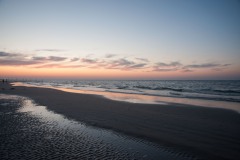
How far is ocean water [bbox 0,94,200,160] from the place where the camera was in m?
6.39

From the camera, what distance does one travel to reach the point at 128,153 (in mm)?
6703

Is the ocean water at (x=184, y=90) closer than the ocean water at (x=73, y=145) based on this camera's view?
No

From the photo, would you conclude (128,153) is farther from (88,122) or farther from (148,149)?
(88,122)

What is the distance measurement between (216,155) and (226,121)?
6.55m

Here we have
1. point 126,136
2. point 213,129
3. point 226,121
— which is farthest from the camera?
point 226,121

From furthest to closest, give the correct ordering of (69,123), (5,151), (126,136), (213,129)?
1. (69,123)
2. (213,129)
3. (126,136)
4. (5,151)

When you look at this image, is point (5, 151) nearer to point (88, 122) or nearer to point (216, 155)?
point (88, 122)

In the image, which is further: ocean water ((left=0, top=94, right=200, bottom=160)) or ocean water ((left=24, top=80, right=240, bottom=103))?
ocean water ((left=24, top=80, right=240, bottom=103))

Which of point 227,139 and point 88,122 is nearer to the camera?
point 227,139

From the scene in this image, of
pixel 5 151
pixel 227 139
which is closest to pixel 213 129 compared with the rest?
pixel 227 139

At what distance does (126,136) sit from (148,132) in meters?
1.35

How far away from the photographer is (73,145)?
732 cm

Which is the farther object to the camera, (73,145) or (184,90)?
(184,90)

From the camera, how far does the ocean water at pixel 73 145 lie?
639 centimetres
